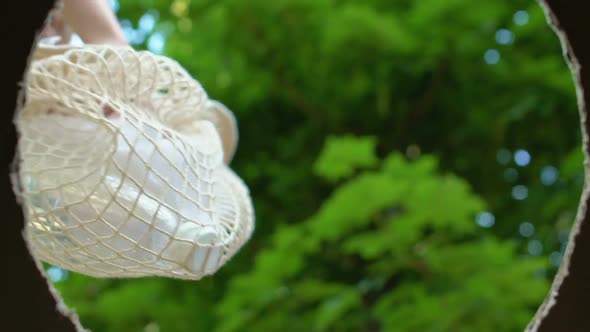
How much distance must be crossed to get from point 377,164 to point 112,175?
5.55ft

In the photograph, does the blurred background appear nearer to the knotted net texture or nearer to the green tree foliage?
the green tree foliage

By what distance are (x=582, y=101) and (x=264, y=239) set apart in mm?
2171

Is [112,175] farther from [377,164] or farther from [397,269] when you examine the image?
[377,164]

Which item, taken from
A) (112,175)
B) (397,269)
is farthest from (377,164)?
(112,175)

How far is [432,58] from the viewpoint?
7.47 feet

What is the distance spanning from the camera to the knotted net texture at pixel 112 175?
0.53 metres

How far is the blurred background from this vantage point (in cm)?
193

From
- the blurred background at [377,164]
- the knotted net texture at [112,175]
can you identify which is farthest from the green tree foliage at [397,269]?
the knotted net texture at [112,175]

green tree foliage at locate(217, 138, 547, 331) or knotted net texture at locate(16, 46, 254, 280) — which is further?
green tree foliage at locate(217, 138, 547, 331)

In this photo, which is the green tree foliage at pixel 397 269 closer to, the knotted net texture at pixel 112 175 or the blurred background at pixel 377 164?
the blurred background at pixel 377 164

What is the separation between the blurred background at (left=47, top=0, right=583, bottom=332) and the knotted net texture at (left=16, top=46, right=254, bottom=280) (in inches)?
49.3

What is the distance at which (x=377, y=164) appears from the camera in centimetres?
220

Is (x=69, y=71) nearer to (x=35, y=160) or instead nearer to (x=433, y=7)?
(x=35, y=160)

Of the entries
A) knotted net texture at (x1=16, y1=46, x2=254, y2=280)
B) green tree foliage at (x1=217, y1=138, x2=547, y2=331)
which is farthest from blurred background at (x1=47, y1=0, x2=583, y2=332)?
knotted net texture at (x1=16, y1=46, x2=254, y2=280)
